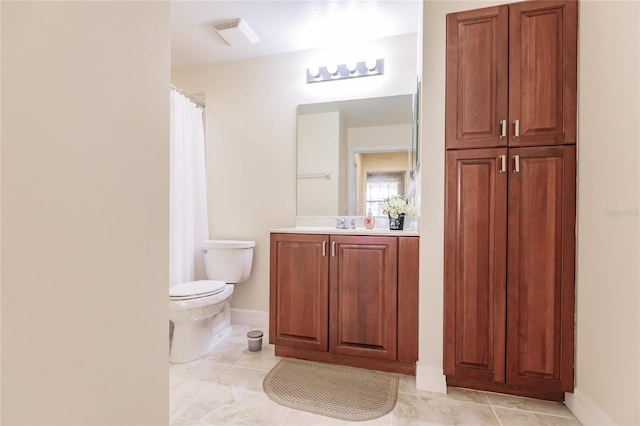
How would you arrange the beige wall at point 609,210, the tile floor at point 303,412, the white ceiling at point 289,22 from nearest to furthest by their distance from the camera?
the beige wall at point 609,210, the tile floor at point 303,412, the white ceiling at point 289,22

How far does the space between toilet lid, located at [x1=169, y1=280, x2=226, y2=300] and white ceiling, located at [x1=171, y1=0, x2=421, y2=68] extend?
207 cm

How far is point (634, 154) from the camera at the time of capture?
1.22m

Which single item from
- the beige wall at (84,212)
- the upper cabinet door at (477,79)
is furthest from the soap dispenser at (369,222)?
the beige wall at (84,212)

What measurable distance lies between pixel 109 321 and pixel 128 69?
1.82ft

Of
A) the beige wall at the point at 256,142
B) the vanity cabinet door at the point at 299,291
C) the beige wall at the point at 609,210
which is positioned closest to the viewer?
the beige wall at the point at 609,210

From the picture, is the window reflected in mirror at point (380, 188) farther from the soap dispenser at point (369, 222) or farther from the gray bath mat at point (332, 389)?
the gray bath mat at point (332, 389)

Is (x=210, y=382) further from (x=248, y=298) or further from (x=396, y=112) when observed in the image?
(x=396, y=112)

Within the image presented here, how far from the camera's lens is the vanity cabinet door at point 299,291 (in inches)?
80.2

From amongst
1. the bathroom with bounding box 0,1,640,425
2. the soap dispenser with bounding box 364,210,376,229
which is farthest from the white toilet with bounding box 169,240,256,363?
the bathroom with bounding box 0,1,640,425

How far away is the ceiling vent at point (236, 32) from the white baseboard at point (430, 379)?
276 cm

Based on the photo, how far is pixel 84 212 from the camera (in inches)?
22.5

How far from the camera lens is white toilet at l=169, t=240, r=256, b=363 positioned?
6.82 feet

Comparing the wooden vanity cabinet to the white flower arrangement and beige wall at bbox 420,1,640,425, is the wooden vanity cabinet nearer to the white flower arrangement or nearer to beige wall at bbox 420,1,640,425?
beige wall at bbox 420,1,640,425

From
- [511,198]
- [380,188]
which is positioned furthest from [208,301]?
[511,198]
